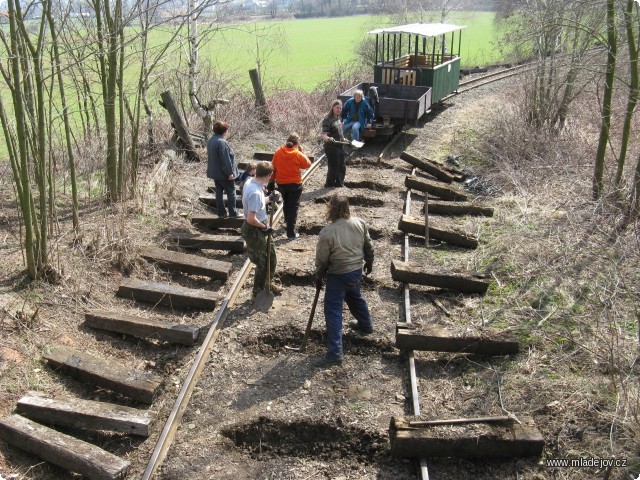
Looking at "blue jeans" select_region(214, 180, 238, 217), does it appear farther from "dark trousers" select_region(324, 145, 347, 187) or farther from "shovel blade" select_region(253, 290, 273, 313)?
"shovel blade" select_region(253, 290, 273, 313)

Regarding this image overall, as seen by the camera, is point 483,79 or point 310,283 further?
point 483,79

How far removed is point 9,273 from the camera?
7617 millimetres

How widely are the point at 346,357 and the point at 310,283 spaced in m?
1.94

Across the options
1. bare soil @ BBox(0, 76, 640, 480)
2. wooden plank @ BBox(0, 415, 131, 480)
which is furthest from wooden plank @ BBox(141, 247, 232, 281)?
wooden plank @ BBox(0, 415, 131, 480)

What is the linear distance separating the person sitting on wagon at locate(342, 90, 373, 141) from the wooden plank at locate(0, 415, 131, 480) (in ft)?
34.4

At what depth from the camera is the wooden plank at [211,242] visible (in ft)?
31.3

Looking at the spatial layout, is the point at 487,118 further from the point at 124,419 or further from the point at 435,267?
the point at 124,419

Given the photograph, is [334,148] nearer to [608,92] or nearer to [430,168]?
[430,168]

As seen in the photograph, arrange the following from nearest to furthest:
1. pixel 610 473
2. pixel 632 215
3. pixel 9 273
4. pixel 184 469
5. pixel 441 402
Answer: pixel 610 473
pixel 184 469
pixel 441 402
pixel 9 273
pixel 632 215

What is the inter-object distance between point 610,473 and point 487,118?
51.0ft

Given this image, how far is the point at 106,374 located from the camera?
6215 millimetres

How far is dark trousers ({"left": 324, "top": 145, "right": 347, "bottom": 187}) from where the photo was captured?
1197cm

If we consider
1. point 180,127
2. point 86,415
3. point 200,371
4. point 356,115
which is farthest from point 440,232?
point 180,127

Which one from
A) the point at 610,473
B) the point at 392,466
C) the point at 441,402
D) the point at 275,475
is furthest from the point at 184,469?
the point at 610,473
